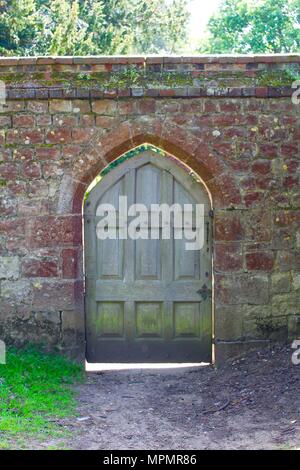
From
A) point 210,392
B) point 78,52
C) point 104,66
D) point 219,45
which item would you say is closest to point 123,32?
point 78,52

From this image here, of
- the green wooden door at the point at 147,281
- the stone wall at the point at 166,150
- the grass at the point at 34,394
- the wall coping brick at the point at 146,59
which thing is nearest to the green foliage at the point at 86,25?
the wall coping brick at the point at 146,59

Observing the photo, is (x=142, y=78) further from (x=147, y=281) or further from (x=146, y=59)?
(x=147, y=281)

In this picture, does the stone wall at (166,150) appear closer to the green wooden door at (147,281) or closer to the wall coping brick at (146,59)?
the wall coping brick at (146,59)

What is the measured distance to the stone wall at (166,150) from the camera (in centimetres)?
643

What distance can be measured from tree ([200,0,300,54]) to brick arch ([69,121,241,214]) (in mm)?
15057

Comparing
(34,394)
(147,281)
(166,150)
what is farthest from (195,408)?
(166,150)

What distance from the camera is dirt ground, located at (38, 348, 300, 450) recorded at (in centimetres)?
488

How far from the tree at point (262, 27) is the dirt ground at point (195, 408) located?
52.3ft

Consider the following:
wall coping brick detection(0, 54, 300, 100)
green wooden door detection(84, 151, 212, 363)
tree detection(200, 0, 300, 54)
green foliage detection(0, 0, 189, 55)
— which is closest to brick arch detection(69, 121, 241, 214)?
green wooden door detection(84, 151, 212, 363)

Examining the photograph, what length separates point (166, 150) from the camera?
6.57 meters

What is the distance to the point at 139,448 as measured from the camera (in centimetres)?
477

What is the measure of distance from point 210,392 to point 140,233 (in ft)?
5.69

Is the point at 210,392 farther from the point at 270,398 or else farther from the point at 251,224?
the point at 251,224
